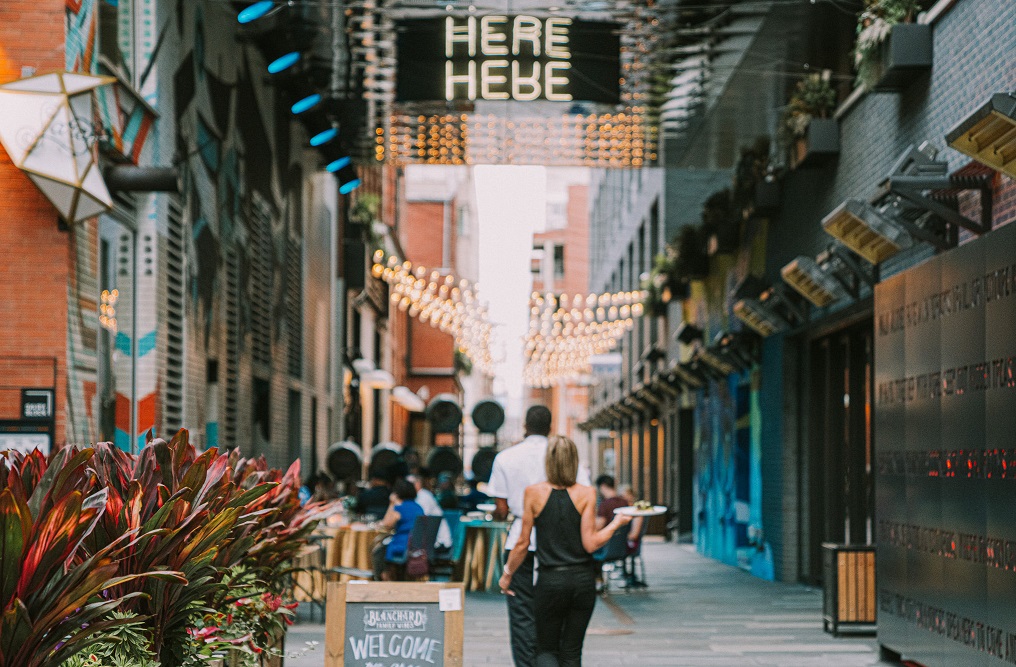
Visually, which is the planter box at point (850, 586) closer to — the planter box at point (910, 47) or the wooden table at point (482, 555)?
the planter box at point (910, 47)

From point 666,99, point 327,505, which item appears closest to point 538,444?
point 327,505

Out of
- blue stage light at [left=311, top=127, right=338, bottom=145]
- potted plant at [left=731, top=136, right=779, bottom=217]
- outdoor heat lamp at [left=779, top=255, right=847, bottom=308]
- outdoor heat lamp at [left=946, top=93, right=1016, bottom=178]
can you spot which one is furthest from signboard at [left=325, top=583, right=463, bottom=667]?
blue stage light at [left=311, top=127, right=338, bottom=145]

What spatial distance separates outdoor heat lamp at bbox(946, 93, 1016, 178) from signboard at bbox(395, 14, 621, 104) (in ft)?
18.8

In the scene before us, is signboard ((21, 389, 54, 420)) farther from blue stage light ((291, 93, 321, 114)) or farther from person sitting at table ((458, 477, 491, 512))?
person sitting at table ((458, 477, 491, 512))

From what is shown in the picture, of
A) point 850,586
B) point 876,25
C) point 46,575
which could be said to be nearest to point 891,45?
point 876,25

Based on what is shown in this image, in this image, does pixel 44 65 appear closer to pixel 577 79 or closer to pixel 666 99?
pixel 577 79

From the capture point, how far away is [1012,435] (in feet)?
25.1

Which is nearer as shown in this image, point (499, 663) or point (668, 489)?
point (499, 663)

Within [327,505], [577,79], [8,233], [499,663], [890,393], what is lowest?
[499,663]

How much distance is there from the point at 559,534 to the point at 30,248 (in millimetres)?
4378

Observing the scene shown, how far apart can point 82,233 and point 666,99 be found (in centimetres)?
799

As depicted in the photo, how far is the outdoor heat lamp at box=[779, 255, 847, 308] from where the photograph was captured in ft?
45.8

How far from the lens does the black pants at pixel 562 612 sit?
7.05m

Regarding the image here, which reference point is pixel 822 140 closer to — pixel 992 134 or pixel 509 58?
pixel 509 58
